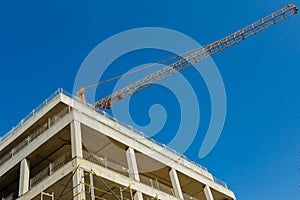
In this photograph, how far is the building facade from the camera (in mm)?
22734

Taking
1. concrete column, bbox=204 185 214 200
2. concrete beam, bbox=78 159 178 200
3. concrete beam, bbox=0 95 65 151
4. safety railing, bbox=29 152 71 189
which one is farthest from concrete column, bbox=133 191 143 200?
concrete column, bbox=204 185 214 200

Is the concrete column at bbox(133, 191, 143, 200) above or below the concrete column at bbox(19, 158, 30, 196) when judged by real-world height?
below

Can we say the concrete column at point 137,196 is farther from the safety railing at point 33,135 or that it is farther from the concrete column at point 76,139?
the safety railing at point 33,135

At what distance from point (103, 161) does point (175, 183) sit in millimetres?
A: 6330

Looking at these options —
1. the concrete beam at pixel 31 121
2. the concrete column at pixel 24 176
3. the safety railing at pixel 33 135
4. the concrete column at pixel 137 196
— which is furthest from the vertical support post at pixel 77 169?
the concrete column at pixel 24 176

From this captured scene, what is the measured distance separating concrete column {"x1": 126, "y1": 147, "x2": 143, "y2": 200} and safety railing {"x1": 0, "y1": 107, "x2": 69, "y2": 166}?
18.4 feet

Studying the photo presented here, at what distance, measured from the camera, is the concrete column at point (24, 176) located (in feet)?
79.3

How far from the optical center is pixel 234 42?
55.3m

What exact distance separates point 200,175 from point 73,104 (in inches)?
542

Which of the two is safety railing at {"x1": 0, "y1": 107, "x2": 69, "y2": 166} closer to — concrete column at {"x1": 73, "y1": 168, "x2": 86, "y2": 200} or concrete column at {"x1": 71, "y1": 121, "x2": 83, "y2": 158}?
concrete column at {"x1": 71, "y1": 121, "x2": 83, "y2": 158}

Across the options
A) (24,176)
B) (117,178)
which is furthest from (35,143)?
(117,178)

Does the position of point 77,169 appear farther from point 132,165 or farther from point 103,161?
point 103,161

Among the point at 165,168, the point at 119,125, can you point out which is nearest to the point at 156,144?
the point at 165,168

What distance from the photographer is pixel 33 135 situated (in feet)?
92.2
